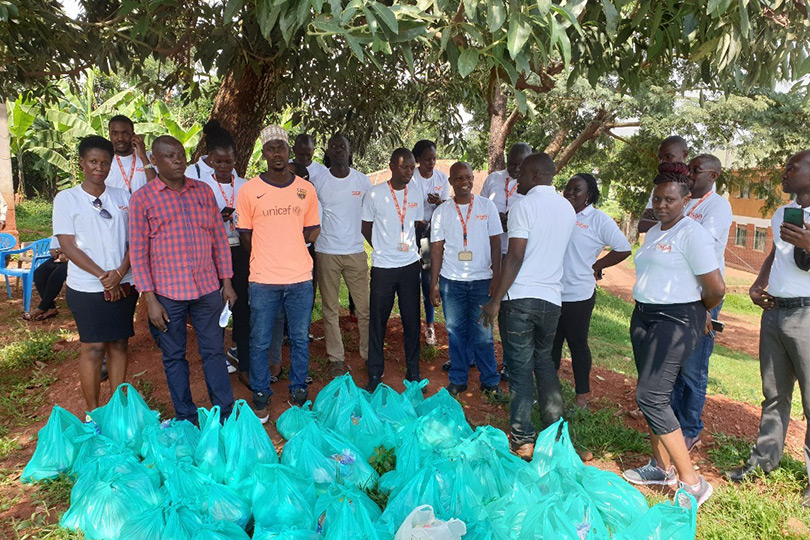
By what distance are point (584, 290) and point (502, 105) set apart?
710cm

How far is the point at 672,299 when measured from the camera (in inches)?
122

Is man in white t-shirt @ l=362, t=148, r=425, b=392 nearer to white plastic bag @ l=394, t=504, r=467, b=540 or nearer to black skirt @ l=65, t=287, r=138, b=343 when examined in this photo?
black skirt @ l=65, t=287, r=138, b=343

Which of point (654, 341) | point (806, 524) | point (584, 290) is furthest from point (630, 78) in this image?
point (806, 524)

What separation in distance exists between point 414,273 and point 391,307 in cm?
32

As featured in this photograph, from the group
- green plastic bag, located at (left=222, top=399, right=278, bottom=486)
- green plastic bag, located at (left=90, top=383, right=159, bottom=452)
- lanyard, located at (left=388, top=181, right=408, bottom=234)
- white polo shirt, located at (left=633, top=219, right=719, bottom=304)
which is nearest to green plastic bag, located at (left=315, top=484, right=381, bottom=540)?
green plastic bag, located at (left=222, top=399, right=278, bottom=486)

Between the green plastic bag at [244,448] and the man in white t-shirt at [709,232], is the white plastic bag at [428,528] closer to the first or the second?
the green plastic bag at [244,448]

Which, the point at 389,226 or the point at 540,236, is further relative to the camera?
the point at 389,226

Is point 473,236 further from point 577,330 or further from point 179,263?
point 179,263

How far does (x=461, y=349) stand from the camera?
4.54m

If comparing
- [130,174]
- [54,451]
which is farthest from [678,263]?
[130,174]

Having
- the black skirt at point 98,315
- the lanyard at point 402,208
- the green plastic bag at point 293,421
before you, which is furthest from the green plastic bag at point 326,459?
the lanyard at point 402,208

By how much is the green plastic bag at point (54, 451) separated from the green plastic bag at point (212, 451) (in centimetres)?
66

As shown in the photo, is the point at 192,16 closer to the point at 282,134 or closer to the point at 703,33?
the point at 282,134

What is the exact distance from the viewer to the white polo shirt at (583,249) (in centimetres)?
404
